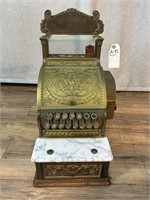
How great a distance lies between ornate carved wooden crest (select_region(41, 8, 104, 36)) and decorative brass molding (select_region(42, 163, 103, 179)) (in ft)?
2.92

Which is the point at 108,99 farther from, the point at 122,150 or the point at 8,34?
the point at 8,34

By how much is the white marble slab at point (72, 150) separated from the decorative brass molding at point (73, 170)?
94mm

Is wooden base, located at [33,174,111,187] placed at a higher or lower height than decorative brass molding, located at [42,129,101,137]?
lower

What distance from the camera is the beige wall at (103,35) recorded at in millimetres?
2299

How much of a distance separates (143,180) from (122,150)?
1.02ft

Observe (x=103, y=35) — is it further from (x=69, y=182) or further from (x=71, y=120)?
(x=69, y=182)

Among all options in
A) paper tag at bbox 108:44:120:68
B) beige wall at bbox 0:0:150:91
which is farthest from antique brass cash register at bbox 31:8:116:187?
beige wall at bbox 0:0:150:91

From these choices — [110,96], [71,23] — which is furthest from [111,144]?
[71,23]

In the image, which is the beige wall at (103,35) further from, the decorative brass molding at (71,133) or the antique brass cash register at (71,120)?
the decorative brass molding at (71,133)

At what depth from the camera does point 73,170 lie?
4.53 feet

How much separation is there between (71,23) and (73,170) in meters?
1.00

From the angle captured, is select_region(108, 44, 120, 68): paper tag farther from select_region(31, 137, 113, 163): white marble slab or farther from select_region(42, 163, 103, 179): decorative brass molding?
select_region(42, 163, 103, 179): decorative brass molding

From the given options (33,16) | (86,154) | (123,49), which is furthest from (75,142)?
(33,16)

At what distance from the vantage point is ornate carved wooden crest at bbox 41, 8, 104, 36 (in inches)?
58.6
